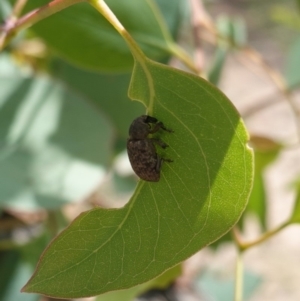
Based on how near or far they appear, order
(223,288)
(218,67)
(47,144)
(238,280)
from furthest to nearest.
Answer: (223,288)
(218,67)
(47,144)
(238,280)

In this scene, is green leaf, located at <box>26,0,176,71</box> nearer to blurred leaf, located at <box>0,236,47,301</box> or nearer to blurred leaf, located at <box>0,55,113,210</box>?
blurred leaf, located at <box>0,55,113,210</box>

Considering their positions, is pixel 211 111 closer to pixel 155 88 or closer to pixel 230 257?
pixel 155 88

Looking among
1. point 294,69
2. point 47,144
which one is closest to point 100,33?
point 47,144

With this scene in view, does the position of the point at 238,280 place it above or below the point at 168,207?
below

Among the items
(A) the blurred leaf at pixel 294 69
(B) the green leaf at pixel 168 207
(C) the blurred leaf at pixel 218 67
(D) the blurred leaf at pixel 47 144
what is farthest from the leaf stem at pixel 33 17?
(A) the blurred leaf at pixel 294 69

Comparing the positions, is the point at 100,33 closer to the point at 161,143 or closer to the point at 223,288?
the point at 161,143
